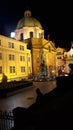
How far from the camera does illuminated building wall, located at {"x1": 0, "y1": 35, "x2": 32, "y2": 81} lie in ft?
170

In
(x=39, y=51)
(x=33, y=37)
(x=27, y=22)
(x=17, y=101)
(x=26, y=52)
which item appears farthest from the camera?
(x=27, y=22)

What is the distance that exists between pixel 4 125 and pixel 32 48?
61152 mm

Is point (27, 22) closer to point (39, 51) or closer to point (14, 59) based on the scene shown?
point (39, 51)

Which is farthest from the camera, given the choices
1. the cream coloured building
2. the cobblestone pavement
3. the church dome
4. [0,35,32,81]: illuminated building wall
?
the church dome

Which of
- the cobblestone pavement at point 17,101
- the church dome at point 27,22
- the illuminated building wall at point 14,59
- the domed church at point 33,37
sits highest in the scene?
the church dome at point 27,22

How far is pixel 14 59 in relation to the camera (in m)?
57.6

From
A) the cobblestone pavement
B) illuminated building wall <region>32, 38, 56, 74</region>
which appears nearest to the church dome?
illuminated building wall <region>32, 38, 56, 74</region>

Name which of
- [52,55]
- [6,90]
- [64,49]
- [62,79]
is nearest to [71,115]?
[62,79]

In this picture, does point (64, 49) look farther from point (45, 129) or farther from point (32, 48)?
point (45, 129)

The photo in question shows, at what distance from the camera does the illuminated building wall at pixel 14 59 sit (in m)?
51.8

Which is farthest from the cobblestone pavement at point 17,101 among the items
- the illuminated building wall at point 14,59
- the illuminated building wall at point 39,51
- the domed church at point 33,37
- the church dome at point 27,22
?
the church dome at point 27,22

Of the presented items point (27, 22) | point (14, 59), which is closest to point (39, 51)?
point (27, 22)

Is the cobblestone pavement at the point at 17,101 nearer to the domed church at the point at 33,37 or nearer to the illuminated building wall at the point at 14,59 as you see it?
the illuminated building wall at the point at 14,59

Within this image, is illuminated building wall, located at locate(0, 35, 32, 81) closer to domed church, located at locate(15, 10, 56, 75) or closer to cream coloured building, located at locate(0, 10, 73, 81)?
cream coloured building, located at locate(0, 10, 73, 81)
